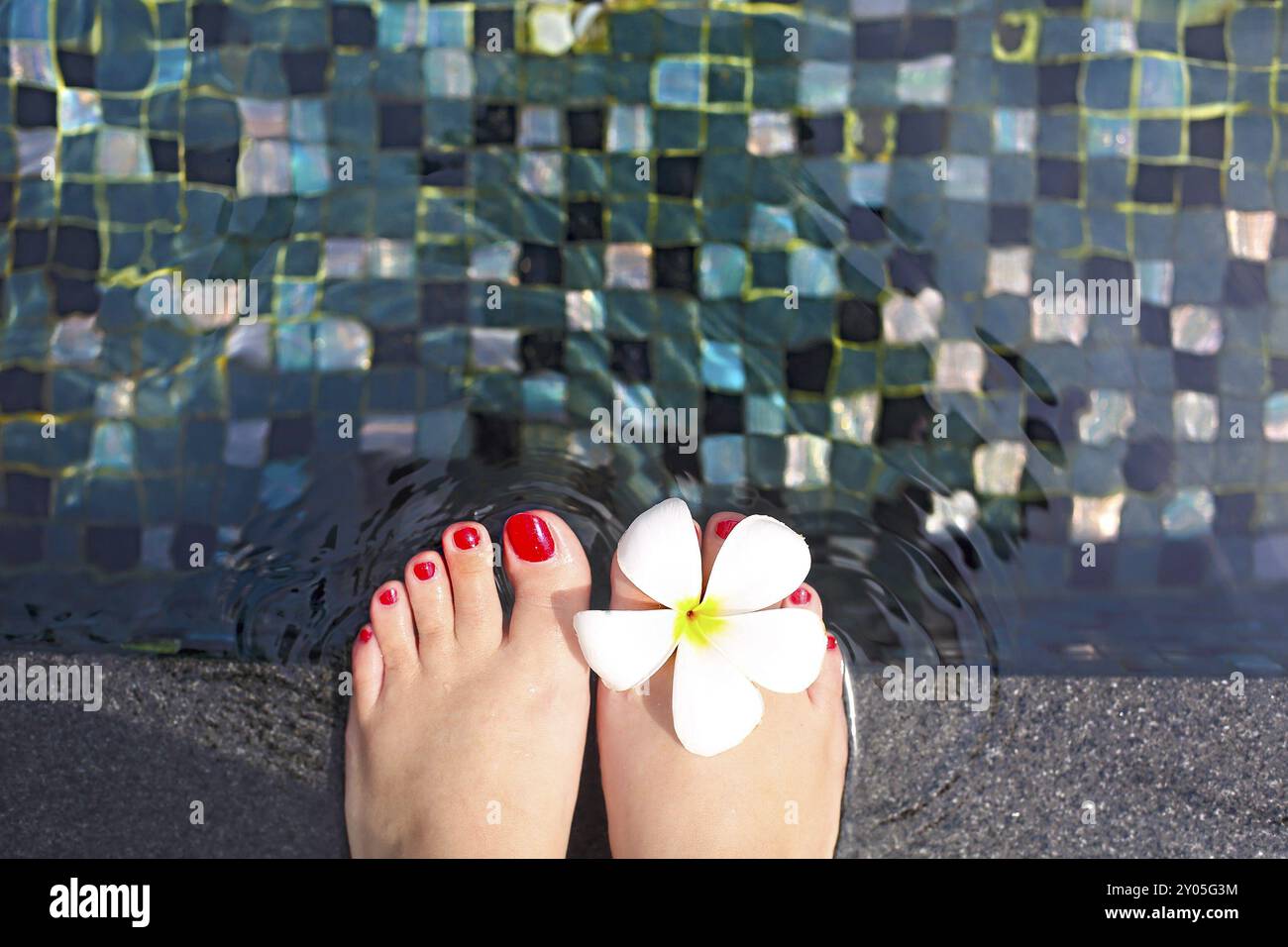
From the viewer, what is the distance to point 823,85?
4.68ft

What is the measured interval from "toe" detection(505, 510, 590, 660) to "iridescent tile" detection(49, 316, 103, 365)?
63cm

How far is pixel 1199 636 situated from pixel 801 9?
3.38ft

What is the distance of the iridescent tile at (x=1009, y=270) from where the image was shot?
4.72 ft

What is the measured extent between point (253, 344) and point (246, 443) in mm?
137

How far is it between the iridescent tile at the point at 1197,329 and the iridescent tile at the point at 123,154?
145 centimetres

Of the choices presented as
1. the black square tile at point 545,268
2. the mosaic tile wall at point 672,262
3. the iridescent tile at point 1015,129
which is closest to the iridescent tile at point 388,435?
the mosaic tile wall at point 672,262

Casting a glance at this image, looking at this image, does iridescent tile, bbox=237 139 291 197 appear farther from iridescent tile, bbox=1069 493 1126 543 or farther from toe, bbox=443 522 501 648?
iridescent tile, bbox=1069 493 1126 543

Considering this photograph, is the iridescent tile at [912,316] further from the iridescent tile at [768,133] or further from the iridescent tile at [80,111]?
the iridescent tile at [80,111]

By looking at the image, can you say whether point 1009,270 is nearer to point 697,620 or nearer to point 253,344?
point 697,620

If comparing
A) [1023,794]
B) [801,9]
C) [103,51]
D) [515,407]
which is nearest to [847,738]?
[1023,794]

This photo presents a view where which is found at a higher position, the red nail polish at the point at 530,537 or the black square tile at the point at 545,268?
the black square tile at the point at 545,268

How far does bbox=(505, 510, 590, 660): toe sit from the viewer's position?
4.68 ft

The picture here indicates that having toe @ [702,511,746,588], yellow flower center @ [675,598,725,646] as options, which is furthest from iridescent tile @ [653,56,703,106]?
yellow flower center @ [675,598,725,646]

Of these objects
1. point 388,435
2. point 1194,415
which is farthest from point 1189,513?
point 388,435
